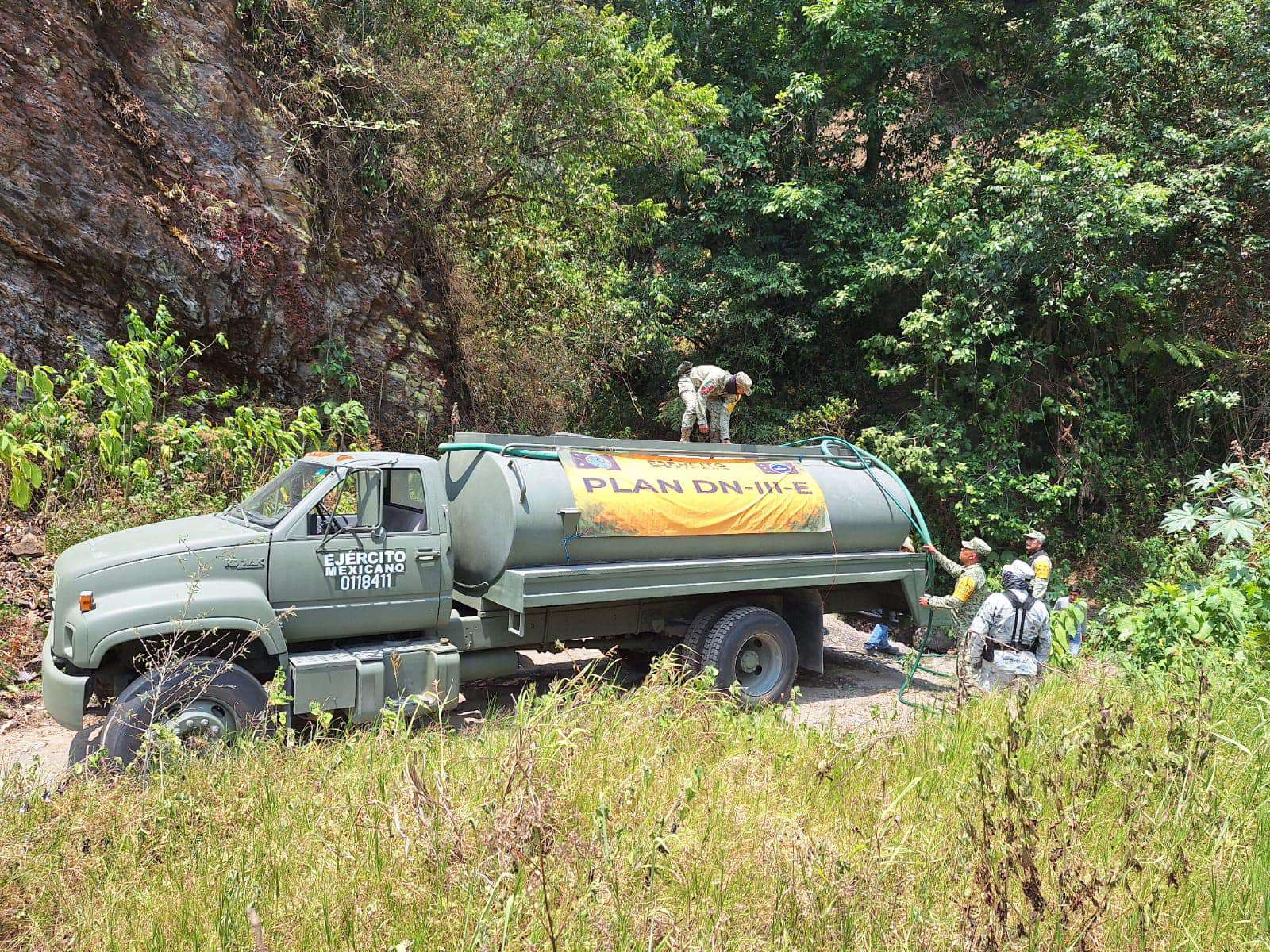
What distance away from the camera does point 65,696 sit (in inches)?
196

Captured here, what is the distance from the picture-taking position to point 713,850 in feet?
10.9

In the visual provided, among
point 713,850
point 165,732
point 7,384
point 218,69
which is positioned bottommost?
point 713,850

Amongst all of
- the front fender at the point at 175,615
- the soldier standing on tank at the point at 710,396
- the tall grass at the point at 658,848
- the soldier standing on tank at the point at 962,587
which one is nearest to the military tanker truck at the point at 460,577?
the front fender at the point at 175,615

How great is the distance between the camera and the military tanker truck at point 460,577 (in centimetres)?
518

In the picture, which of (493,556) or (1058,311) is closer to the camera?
(493,556)

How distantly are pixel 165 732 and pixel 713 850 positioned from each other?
2.58 meters

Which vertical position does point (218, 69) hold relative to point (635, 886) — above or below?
above

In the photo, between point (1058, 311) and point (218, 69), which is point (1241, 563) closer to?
point (1058, 311)

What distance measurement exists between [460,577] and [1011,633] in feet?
15.0

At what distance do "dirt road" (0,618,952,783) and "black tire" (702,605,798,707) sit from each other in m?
0.30

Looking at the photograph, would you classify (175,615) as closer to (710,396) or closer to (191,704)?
(191,704)

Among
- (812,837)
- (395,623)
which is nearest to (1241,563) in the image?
(812,837)

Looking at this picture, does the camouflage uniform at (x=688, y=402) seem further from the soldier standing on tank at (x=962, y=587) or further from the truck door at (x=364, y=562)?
the truck door at (x=364, y=562)

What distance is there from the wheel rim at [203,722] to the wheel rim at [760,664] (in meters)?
4.06
